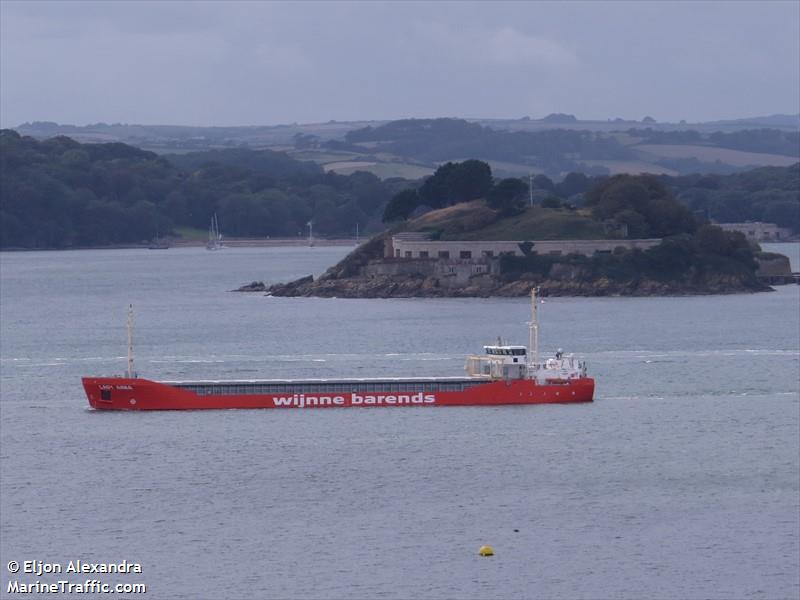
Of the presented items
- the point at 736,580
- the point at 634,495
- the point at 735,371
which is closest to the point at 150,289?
the point at 735,371

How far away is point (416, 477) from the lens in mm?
50062

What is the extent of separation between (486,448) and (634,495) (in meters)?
7.79

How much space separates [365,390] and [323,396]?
1.53 m

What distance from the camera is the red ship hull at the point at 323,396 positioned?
62.8 meters

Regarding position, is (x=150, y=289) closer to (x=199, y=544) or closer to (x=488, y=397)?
(x=488, y=397)

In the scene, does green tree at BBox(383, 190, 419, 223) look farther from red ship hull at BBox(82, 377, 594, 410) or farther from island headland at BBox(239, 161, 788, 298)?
red ship hull at BBox(82, 377, 594, 410)

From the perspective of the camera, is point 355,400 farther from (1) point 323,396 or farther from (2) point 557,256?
(2) point 557,256

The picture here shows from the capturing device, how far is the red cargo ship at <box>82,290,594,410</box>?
206 ft

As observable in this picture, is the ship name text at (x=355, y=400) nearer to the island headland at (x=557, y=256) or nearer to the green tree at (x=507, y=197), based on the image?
the island headland at (x=557, y=256)

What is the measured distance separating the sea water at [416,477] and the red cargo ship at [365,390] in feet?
2.29

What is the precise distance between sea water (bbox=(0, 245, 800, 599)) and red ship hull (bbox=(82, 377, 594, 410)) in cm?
63

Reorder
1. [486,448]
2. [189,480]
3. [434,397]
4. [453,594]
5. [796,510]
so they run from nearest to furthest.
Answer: [453,594] → [796,510] → [189,480] → [486,448] → [434,397]

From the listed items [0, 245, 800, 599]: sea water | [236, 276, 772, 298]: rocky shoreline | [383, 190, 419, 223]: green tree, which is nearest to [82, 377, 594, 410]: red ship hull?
[0, 245, 800, 599]: sea water

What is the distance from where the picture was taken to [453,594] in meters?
38.9
